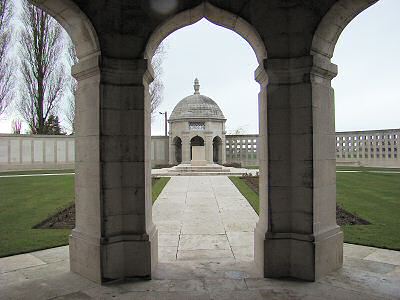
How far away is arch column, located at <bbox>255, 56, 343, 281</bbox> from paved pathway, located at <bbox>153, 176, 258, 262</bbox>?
107 centimetres

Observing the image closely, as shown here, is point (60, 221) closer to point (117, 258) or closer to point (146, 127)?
point (117, 258)

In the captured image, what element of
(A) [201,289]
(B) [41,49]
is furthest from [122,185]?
(B) [41,49]

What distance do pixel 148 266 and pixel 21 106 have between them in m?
32.0

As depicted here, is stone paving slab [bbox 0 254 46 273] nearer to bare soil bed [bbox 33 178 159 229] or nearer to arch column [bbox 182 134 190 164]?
bare soil bed [bbox 33 178 159 229]

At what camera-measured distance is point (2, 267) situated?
5.09 m

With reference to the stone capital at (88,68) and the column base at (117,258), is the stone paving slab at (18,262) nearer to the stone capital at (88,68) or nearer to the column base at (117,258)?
the column base at (117,258)

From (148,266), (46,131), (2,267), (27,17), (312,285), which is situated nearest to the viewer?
(312,285)

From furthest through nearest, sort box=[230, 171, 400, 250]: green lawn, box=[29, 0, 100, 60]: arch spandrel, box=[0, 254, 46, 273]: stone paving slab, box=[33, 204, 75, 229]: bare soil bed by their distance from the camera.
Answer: box=[33, 204, 75, 229]: bare soil bed
box=[230, 171, 400, 250]: green lawn
box=[0, 254, 46, 273]: stone paving slab
box=[29, 0, 100, 60]: arch spandrel

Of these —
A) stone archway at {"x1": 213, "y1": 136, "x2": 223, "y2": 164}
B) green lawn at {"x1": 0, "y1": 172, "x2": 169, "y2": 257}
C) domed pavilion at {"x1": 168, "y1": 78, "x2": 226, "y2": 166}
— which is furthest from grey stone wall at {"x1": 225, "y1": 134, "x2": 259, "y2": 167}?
green lawn at {"x1": 0, "y1": 172, "x2": 169, "y2": 257}

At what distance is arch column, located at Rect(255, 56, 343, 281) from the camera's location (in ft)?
15.0

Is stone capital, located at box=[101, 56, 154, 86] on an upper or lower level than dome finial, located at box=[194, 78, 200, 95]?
lower

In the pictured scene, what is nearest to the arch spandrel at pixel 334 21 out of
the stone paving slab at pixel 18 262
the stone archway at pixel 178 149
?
→ the stone paving slab at pixel 18 262

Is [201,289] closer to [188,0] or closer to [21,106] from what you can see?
[188,0]

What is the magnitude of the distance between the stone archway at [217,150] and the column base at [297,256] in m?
35.6
